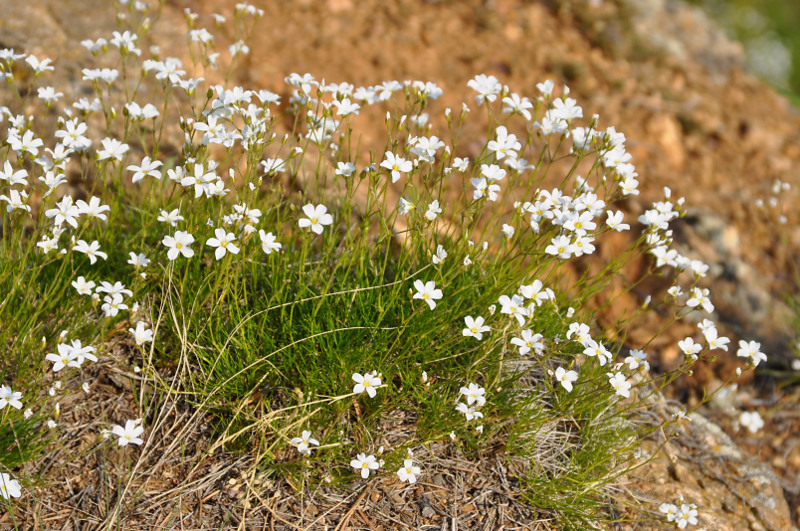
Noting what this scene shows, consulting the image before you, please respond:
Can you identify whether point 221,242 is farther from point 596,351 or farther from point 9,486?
point 596,351

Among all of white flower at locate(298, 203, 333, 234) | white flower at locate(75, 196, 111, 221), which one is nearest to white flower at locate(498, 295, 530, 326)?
white flower at locate(298, 203, 333, 234)

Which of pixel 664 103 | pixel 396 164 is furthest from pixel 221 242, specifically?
pixel 664 103

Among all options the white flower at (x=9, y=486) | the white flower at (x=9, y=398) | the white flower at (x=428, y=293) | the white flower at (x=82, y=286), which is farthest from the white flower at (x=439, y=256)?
the white flower at (x=9, y=486)

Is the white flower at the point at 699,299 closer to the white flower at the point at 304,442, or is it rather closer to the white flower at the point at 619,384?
the white flower at the point at 619,384

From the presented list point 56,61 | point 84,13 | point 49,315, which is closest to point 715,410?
point 49,315

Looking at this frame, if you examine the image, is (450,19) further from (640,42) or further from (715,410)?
(715,410)

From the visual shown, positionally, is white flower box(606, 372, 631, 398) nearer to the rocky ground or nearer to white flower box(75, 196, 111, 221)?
the rocky ground

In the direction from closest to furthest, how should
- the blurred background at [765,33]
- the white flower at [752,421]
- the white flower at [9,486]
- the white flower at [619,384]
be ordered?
the white flower at [9,486] → the white flower at [619,384] → the white flower at [752,421] → the blurred background at [765,33]
